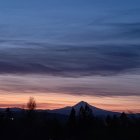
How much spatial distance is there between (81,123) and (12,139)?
39.2ft

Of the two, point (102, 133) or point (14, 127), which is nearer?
point (102, 133)

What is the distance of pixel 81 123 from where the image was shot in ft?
277

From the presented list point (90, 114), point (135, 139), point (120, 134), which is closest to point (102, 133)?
point (120, 134)

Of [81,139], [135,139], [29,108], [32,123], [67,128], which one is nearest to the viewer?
[135,139]

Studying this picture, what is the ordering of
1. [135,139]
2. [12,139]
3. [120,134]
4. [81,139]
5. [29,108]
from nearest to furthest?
[135,139], [120,134], [81,139], [12,139], [29,108]

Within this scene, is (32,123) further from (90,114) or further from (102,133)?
(102,133)

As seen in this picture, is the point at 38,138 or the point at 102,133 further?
the point at 38,138

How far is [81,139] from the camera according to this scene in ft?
239

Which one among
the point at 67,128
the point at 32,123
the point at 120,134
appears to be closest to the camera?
the point at 120,134

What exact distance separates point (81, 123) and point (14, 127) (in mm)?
12171

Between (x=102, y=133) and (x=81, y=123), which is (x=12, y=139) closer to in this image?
(x=81, y=123)

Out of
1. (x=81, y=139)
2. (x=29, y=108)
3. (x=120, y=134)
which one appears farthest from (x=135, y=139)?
(x=29, y=108)

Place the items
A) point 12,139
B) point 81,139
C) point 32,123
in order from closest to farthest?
point 81,139, point 12,139, point 32,123

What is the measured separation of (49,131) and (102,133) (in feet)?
61.3
